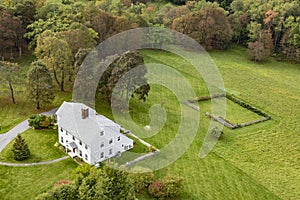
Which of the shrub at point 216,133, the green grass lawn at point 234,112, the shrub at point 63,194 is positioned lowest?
the shrub at point 216,133

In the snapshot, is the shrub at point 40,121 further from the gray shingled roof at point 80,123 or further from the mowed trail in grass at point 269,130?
the mowed trail in grass at point 269,130

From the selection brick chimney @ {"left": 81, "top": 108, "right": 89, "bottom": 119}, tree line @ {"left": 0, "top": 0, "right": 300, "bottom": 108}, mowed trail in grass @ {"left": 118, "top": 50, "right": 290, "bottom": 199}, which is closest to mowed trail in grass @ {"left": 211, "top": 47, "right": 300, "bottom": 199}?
mowed trail in grass @ {"left": 118, "top": 50, "right": 290, "bottom": 199}

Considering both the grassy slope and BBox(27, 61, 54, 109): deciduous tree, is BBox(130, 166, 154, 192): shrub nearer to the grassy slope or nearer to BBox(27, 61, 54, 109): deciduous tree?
the grassy slope

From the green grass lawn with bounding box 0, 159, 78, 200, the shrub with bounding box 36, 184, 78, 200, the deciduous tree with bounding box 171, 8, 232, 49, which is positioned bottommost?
the green grass lawn with bounding box 0, 159, 78, 200

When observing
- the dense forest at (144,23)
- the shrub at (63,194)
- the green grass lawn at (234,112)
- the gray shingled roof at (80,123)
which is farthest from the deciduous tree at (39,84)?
the green grass lawn at (234,112)

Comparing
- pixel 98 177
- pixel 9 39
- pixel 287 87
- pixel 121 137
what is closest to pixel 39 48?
pixel 9 39

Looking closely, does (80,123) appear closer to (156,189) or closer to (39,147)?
(39,147)

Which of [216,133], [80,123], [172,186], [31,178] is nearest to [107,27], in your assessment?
[216,133]

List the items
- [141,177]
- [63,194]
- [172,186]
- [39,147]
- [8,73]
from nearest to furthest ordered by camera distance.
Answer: [63,194], [172,186], [141,177], [39,147], [8,73]
